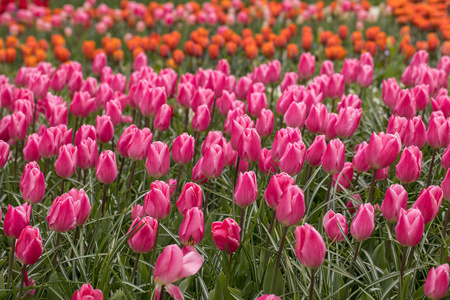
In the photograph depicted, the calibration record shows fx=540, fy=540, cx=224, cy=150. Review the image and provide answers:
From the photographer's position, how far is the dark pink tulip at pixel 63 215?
81.9 inches

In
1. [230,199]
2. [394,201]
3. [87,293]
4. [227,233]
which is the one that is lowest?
[230,199]

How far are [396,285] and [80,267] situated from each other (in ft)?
4.48

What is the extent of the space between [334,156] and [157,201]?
2.73 ft

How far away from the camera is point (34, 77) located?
4.12m

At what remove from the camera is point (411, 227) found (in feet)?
6.16

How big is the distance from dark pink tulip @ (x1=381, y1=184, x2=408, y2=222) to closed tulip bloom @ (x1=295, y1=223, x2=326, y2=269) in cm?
47

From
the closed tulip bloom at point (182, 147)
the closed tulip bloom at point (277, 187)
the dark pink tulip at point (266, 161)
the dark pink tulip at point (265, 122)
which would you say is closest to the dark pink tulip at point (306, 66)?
the dark pink tulip at point (265, 122)

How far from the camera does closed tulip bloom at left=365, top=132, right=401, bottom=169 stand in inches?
92.0

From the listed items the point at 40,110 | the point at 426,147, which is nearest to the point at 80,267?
the point at 40,110

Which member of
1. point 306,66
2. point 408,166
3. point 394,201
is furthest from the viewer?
point 306,66

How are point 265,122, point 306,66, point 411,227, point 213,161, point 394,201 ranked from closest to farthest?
1. point 411,227
2. point 394,201
3. point 213,161
4. point 265,122
5. point 306,66

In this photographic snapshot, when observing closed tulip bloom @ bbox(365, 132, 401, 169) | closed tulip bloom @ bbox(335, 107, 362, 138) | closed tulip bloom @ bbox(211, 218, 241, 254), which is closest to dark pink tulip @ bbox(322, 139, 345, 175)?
closed tulip bloom @ bbox(365, 132, 401, 169)

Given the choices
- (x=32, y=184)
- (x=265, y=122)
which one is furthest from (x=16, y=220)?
(x=265, y=122)

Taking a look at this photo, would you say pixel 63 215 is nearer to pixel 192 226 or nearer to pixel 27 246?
pixel 27 246
